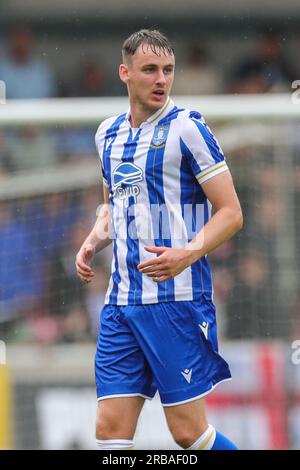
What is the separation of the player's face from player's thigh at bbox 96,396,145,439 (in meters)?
1.20

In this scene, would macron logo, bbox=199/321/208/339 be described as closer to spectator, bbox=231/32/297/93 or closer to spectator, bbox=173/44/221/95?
spectator, bbox=231/32/297/93

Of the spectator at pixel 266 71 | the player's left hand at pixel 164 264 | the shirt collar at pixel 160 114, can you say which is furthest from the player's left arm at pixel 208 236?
the spectator at pixel 266 71

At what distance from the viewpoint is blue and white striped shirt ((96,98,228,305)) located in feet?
14.4

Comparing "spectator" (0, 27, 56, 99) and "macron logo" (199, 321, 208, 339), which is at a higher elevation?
"spectator" (0, 27, 56, 99)

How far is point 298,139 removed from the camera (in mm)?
6492

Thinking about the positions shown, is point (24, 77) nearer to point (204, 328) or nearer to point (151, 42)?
point (151, 42)

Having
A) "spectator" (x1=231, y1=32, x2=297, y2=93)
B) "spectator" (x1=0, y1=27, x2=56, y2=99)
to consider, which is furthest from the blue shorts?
"spectator" (x1=231, y1=32, x2=297, y2=93)

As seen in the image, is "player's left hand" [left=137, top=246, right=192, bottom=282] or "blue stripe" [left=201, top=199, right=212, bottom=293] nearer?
"player's left hand" [left=137, top=246, right=192, bottom=282]

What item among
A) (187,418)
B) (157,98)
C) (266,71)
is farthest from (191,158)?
(266,71)

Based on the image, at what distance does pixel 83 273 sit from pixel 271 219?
209 centimetres

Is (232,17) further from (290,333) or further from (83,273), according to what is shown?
(83,273)

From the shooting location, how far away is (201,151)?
4.36 m

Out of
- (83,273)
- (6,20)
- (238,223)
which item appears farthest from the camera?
(6,20)

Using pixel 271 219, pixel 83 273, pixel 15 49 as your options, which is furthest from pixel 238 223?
pixel 15 49
